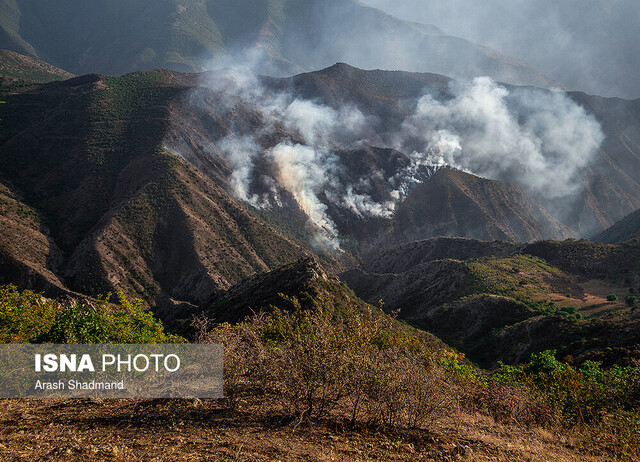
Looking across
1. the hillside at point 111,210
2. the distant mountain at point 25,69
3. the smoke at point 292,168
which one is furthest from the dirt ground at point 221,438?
the distant mountain at point 25,69

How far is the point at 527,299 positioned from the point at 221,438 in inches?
2641

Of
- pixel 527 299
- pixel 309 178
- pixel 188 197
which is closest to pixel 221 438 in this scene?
pixel 527 299

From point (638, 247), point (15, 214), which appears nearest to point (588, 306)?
point (638, 247)

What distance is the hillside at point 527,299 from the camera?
4104 cm

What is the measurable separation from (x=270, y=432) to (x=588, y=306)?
221ft

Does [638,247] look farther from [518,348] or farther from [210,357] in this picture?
[210,357]

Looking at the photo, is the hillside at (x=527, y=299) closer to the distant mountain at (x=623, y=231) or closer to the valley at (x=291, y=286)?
the valley at (x=291, y=286)

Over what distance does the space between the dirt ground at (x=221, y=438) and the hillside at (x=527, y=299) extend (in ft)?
88.3

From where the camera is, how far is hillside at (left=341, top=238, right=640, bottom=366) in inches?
1616

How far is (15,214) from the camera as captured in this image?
8056 cm

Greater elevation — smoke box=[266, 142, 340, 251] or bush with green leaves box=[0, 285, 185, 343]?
smoke box=[266, 142, 340, 251]

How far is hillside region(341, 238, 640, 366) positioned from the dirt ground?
26.9 meters

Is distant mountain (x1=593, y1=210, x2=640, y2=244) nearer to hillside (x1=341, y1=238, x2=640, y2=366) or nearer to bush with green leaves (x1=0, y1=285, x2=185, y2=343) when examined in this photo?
hillside (x1=341, y1=238, x2=640, y2=366)
